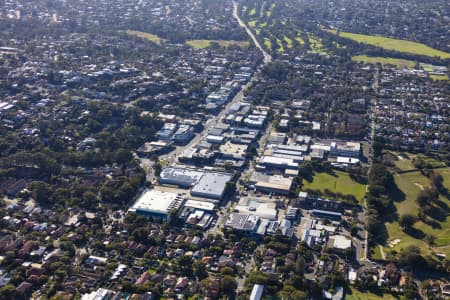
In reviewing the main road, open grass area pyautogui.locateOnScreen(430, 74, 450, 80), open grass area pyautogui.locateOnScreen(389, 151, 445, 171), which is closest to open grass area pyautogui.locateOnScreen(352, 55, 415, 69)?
open grass area pyautogui.locateOnScreen(430, 74, 450, 80)

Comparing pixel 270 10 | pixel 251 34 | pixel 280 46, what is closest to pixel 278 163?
pixel 280 46

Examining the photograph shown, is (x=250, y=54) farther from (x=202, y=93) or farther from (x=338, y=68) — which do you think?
(x=202, y=93)

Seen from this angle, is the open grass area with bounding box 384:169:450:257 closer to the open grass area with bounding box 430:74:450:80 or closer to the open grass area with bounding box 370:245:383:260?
the open grass area with bounding box 370:245:383:260

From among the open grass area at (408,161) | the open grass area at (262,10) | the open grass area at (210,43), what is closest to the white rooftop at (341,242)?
the open grass area at (408,161)

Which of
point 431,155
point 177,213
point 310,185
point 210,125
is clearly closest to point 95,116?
point 210,125

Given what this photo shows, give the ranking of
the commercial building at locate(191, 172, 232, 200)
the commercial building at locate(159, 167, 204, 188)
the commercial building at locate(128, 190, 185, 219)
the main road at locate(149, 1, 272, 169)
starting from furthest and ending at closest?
the main road at locate(149, 1, 272, 169) → the commercial building at locate(159, 167, 204, 188) → the commercial building at locate(191, 172, 232, 200) → the commercial building at locate(128, 190, 185, 219)

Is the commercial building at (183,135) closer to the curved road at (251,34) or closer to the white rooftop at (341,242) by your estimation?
the white rooftop at (341,242)

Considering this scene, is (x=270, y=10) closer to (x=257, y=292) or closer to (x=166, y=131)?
(x=166, y=131)
